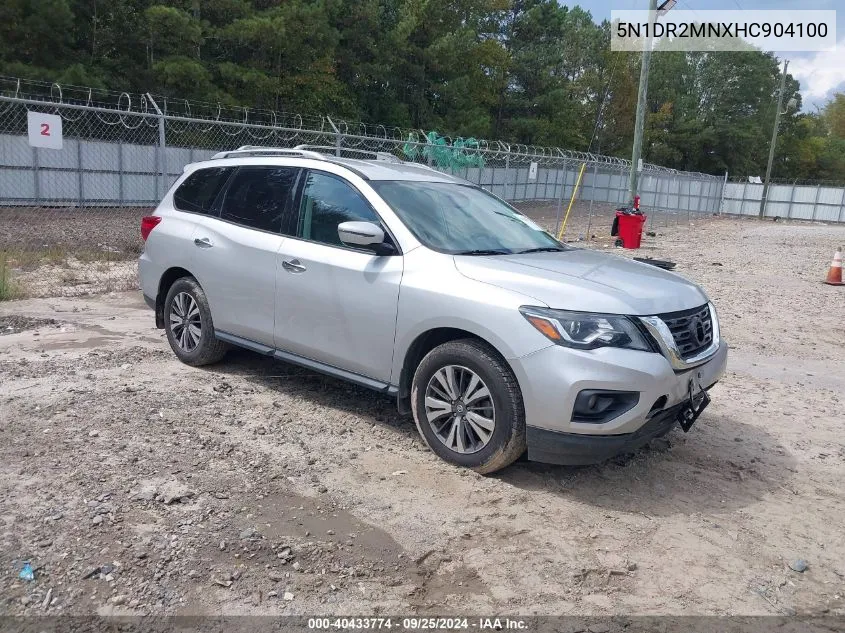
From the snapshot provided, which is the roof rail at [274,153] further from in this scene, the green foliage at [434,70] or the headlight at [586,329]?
the green foliage at [434,70]

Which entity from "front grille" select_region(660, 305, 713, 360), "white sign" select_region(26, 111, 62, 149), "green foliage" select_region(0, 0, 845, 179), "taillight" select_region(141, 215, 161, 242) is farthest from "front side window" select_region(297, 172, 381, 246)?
"green foliage" select_region(0, 0, 845, 179)

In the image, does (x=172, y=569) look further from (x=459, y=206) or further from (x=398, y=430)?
(x=459, y=206)

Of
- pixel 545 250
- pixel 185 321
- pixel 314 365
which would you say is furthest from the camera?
pixel 185 321

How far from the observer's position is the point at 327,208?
16.4ft

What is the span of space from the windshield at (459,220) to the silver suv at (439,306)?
0.05 feet

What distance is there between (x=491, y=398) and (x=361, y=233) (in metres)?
1.31

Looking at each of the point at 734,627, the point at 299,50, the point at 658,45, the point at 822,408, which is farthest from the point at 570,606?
the point at 658,45

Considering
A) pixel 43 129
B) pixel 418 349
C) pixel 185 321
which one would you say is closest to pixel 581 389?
pixel 418 349

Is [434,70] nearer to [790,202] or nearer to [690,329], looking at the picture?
[790,202]

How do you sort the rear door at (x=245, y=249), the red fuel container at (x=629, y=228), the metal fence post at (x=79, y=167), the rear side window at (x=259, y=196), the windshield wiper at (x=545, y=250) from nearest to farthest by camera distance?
1. the windshield wiper at (x=545, y=250)
2. the rear door at (x=245, y=249)
3. the rear side window at (x=259, y=196)
4. the red fuel container at (x=629, y=228)
5. the metal fence post at (x=79, y=167)

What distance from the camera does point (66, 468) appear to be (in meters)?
3.97

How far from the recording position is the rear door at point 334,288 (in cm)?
449

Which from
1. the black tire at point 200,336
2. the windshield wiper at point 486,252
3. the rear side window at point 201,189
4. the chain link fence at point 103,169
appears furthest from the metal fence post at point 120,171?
the windshield wiper at point 486,252

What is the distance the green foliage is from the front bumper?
52.8 ft
